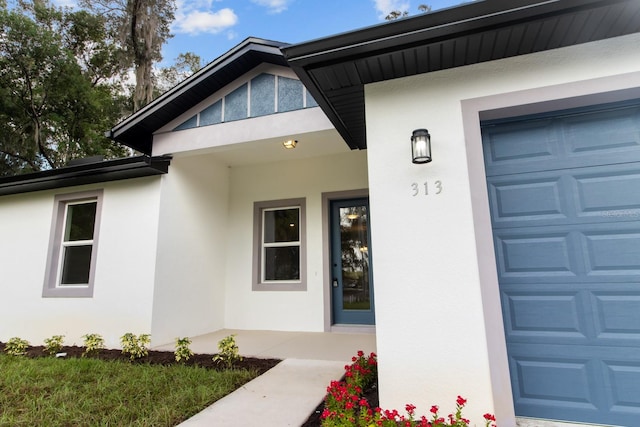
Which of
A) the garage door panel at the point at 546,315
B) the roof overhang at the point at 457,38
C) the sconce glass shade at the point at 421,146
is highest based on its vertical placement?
the roof overhang at the point at 457,38

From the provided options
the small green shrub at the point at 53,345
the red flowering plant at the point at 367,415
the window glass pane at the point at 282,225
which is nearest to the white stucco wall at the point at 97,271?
the small green shrub at the point at 53,345

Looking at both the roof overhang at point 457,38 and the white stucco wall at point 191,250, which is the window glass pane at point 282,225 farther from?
the roof overhang at point 457,38

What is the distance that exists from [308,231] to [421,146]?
165 inches

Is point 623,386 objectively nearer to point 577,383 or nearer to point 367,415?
point 577,383

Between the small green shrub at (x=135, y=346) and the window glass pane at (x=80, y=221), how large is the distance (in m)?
2.33

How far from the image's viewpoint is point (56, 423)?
2.66 meters

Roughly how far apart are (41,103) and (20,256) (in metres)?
7.94

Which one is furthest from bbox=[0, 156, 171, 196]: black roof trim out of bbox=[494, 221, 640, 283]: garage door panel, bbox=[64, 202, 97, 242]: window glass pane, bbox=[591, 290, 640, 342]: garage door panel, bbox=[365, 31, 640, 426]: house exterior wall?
bbox=[591, 290, 640, 342]: garage door panel

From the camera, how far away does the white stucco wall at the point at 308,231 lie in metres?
6.39

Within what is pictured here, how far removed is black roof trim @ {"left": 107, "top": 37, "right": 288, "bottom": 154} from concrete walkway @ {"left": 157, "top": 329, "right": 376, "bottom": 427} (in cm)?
370

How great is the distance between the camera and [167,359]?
4.41m

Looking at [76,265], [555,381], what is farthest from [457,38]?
[76,265]

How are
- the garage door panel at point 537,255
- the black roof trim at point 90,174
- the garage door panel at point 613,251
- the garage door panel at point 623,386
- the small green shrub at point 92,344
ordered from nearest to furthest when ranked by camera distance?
the garage door panel at point 623,386 < the garage door panel at point 613,251 < the garage door panel at point 537,255 < the small green shrub at point 92,344 < the black roof trim at point 90,174

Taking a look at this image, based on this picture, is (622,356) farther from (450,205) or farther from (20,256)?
(20,256)
